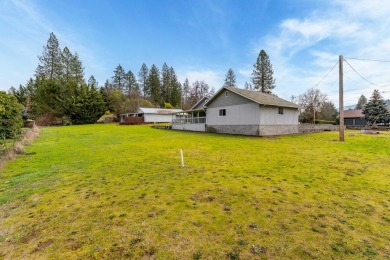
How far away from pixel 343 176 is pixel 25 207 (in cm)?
871

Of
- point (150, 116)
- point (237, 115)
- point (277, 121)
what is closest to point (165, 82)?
point (150, 116)

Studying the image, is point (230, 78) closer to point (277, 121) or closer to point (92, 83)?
point (277, 121)

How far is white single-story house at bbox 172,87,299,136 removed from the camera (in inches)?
728

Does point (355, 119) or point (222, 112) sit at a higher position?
point (222, 112)

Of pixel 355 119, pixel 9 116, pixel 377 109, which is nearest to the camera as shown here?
pixel 9 116

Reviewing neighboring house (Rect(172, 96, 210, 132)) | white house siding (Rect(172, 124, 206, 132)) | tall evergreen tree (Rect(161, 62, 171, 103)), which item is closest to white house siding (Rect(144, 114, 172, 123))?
neighboring house (Rect(172, 96, 210, 132))

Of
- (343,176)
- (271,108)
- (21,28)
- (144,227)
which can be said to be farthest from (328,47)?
(21,28)

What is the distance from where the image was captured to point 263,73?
139 ft

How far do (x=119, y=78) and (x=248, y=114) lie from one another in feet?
181

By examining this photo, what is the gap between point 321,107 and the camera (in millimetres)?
46656

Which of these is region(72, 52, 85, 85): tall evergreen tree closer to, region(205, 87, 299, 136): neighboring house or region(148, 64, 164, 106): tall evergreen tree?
region(148, 64, 164, 106): tall evergreen tree

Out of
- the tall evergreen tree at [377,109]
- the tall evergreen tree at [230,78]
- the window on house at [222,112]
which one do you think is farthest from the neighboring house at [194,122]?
the tall evergreen tree at [377,109]

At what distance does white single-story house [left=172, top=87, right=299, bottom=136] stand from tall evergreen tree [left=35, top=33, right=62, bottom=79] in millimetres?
39040

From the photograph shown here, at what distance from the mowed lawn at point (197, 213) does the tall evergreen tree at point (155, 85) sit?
55072 millimetres
